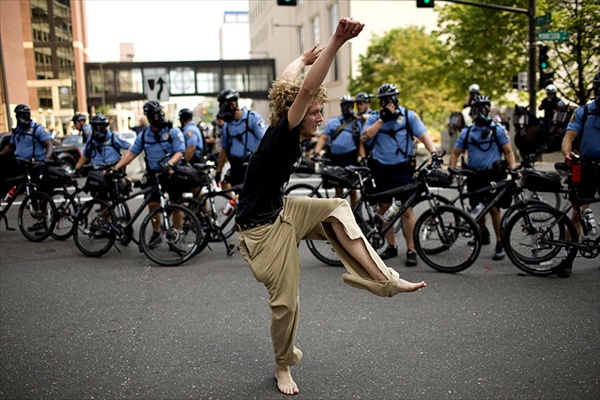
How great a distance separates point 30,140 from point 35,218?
1.33 meters

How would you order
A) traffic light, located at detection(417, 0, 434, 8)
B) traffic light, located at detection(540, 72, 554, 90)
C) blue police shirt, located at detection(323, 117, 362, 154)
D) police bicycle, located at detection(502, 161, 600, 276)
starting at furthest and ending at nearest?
traffic light, located at detection(417, 0, 434, 8)
traffic light, located at detection(540, 72, 554, 90)
blue police shirt, located at detection(323, 117, 362, 154)
police bicycle, located at detection(502, 161, 600, 276)

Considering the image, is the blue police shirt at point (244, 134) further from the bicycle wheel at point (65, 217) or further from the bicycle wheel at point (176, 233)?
the bicycle wheel at point (65, 217)

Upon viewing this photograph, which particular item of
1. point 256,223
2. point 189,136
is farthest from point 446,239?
point 189,136

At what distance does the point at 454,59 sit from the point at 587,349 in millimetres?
20135

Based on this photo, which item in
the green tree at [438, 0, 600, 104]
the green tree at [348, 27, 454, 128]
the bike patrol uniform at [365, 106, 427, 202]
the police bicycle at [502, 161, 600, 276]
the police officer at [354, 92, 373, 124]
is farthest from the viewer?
the green tree at [348, 27, 454, 128]

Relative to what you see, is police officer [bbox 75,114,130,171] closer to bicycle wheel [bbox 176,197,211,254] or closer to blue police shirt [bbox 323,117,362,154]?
bicycle wheel [bbox 176,197,211,254]

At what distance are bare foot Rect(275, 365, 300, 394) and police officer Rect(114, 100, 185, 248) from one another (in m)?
4.54

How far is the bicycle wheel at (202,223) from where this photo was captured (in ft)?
24.3

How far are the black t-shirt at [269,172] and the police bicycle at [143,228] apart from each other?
11.6 ft

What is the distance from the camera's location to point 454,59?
2300 cm

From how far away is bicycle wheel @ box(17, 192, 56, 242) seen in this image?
9156 millimetres

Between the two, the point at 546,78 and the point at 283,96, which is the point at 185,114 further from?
the point at 546,78

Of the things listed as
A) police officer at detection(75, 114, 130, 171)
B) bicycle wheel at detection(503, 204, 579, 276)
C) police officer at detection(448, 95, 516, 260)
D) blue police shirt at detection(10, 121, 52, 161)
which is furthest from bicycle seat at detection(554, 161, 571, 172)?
blue police shirt at detection(10, 121, 52, 161)

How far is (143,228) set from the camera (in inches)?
291
